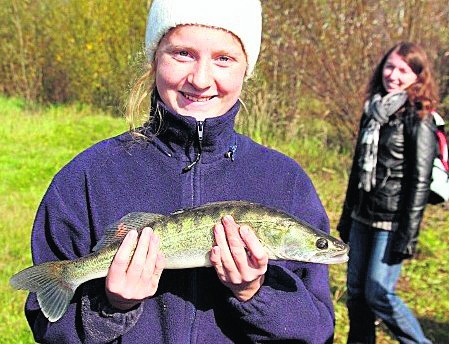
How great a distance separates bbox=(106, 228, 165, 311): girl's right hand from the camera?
5.78 feet

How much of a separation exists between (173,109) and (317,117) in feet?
34.2

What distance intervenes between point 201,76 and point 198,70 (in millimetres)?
24

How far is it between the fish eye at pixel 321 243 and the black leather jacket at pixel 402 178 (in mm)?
2913

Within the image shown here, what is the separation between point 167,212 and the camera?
203 centimetres

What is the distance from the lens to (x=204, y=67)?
1929mm

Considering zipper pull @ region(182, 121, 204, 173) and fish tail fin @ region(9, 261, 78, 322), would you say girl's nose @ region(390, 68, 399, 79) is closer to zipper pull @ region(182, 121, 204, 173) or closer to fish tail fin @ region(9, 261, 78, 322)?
zipper pull @ region(182, 121, 204, 173)

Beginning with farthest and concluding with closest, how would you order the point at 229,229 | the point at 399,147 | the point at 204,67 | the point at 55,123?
the point at 55,123 < the point at 399,147 < the point at 204,67 < the point at 229,229

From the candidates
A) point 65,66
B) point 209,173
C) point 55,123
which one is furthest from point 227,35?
point 65,66

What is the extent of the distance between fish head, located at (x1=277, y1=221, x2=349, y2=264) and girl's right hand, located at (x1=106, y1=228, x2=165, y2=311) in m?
0.39

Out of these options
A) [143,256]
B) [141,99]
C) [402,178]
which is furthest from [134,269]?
[402,178]

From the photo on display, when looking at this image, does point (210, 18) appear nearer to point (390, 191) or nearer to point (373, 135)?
point (390, 191)

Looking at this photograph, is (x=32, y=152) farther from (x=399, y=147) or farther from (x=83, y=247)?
(x=83, y=247)

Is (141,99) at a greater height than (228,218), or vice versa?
(141,99)

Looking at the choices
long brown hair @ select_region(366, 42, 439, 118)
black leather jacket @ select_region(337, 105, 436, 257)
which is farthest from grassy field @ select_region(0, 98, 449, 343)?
long brown hair @ select_region(366, 42, 439, 118)
